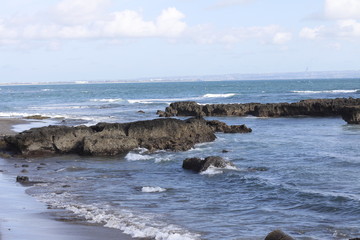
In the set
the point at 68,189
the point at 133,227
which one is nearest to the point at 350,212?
the point at 133,227

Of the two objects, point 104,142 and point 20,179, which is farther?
point 104,142

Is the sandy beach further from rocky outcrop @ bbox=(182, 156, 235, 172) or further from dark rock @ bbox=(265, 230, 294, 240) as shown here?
rocky outcrop @ bbox=(182, 156, 235, 172)

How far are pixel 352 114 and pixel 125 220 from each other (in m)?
25.3

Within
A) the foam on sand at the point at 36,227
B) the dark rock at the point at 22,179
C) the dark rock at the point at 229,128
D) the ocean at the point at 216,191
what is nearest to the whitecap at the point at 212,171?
the ocean at the point at 216,191

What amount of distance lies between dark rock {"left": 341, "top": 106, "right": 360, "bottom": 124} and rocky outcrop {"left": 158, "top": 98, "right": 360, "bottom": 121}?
476 cm

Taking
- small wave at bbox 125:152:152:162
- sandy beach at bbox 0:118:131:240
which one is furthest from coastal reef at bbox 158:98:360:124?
sandy beach at bbox 0:118:131:240

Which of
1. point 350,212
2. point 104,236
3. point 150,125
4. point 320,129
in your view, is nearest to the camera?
point 104,236

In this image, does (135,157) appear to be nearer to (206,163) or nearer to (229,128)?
(206,163)

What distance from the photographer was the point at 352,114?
1335 inches

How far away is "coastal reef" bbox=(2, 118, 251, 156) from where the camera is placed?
941 inches

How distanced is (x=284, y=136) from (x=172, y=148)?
7684 millimetres

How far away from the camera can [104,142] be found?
23766 millimetres

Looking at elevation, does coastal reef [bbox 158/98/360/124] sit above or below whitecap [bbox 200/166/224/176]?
above

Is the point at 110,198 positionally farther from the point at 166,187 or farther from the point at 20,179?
the point at 20,179
